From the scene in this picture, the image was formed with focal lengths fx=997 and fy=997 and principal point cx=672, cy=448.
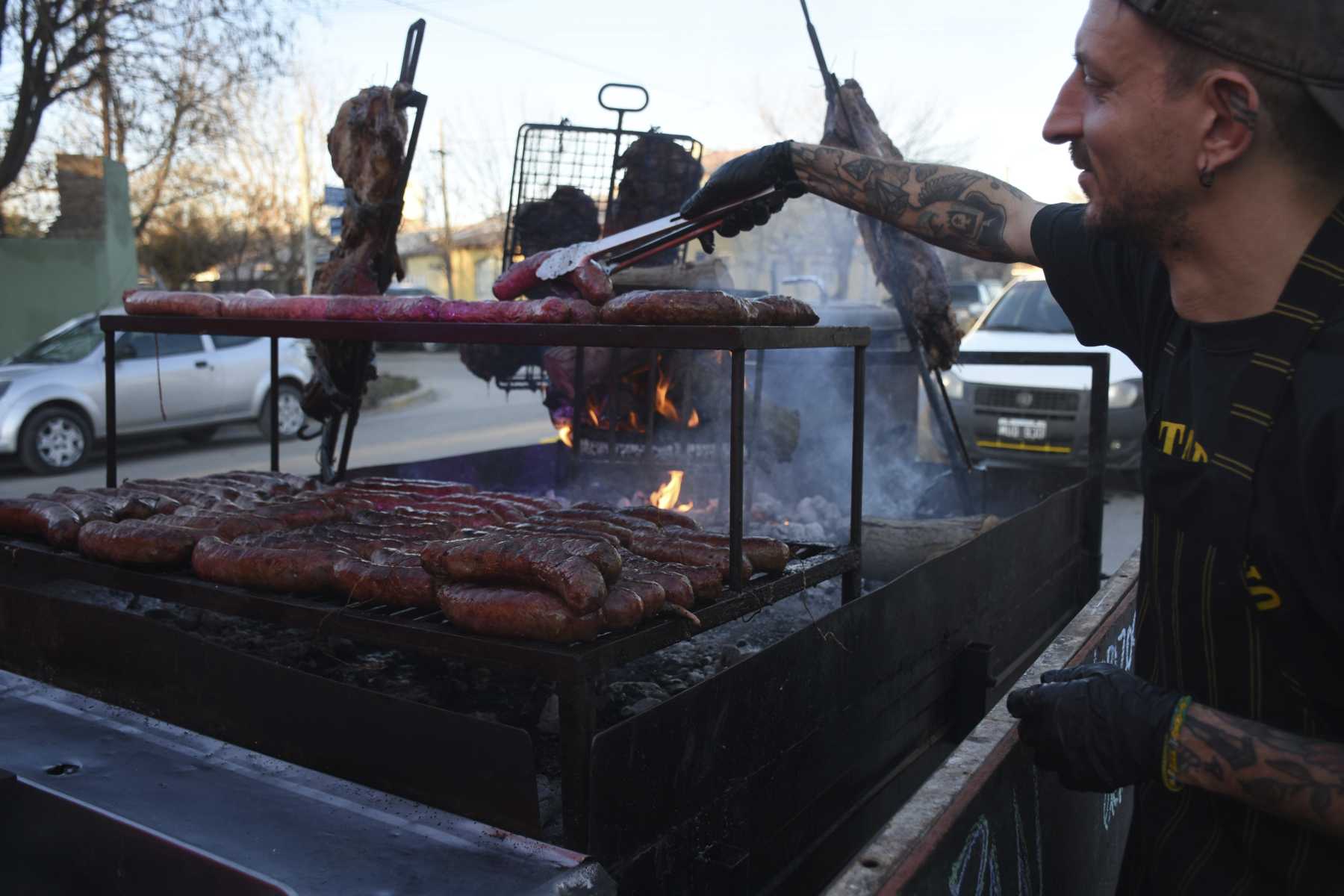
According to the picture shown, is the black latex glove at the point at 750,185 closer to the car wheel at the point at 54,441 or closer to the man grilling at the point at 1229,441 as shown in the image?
the man grilling at the point at 1229,441

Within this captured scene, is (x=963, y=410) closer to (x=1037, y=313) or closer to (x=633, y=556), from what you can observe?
(x=1037, y=313)

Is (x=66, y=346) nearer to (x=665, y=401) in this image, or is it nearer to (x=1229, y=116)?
(x=665, y=401)

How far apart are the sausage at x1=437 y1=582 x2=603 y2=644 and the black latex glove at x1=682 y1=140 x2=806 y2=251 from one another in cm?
152

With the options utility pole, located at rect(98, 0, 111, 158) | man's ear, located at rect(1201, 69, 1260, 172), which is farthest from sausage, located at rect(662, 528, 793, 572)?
utility pole, located at rect(98, 0, 111, 158)

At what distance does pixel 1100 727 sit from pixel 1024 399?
9.63m

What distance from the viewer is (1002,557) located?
4262mm

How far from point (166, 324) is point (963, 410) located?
909cm

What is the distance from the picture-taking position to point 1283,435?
1639 millimetres

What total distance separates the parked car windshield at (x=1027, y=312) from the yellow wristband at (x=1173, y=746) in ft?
34.1

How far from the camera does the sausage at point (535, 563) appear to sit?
2.46 metres

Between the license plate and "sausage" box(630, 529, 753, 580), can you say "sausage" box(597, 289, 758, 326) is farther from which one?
the license plate

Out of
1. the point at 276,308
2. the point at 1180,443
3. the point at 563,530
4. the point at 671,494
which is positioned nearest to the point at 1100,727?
the point at 1180,443

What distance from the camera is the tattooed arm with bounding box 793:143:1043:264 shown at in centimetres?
274

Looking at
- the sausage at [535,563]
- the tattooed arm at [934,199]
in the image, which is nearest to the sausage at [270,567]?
the sausage at [535,563]
